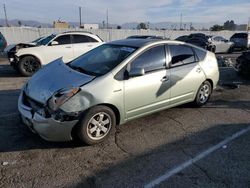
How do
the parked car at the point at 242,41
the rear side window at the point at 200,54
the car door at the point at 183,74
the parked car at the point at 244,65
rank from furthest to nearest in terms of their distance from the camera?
1. the parked car at the point at 242,41
2. the parked car at the point at 244,65
3. the rear side window at the point at 200,54
4. the car door at the point at 183,74

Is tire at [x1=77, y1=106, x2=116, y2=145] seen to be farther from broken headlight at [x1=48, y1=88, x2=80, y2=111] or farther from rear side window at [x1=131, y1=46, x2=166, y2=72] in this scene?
rear side window at [x1=131, y1=46, x2=166, y2=72]

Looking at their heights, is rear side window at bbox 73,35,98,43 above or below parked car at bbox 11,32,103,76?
above

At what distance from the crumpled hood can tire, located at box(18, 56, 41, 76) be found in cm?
544

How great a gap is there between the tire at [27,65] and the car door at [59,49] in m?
0.45

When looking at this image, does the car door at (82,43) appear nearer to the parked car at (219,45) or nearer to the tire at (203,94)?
the tire at (203,94)

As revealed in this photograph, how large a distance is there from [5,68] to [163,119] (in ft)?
29.1

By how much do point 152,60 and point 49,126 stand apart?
7.24 ft

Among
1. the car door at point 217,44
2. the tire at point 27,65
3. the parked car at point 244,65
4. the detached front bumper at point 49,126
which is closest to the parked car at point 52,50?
the tire at point 27,65

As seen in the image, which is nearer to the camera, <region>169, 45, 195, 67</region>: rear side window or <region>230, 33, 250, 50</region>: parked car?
<region>169, 45, 195, 67</region>: rear side window

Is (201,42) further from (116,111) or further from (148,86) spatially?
(116,111)

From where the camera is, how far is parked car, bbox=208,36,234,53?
20.3 meters

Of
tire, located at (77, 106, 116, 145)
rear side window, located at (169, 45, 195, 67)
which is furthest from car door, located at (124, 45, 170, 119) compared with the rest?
tire, located at (77, 106, 116, 145)

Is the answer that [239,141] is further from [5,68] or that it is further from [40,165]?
[5,68]

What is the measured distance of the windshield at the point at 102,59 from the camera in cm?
466
